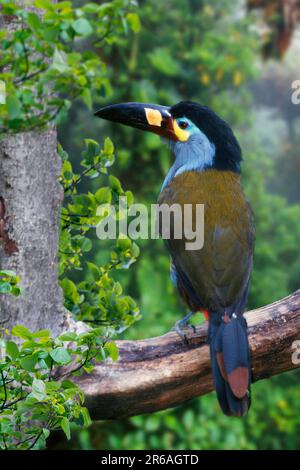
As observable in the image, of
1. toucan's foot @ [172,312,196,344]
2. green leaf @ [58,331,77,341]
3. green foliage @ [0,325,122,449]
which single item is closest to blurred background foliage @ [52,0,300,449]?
toucan's foot @ [172,312,196,344]

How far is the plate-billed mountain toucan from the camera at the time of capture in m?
2.05

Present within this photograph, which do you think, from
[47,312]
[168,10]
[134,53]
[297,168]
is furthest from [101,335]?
[297,168]

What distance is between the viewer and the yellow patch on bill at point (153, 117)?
2.54 meters

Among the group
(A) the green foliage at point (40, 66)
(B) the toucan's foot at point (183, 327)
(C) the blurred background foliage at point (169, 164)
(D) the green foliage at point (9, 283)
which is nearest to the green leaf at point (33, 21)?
(A) the green foliage at point (40, 66)

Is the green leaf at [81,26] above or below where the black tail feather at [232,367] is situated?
above

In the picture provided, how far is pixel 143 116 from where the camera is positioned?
2506 millimetres

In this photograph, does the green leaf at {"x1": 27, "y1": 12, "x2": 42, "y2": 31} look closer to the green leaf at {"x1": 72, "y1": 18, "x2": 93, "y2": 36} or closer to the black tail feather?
the green leaf at {"x1": 72, "y1": 18, "x2": 93, "y2": 36}

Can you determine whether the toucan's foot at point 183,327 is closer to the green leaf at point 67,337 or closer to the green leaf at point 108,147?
the green leaf at point 108,147

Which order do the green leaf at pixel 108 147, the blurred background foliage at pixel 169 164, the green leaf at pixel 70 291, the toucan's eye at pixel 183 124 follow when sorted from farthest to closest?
the blurred background foliage at pixel 169 164 < the toucan's eye at pixel 183 124 < the green leaf at pixel 70 291 < the green leaf at pixel 108 147

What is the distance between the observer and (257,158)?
4426 millimetres

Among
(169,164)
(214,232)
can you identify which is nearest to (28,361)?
(214,232)

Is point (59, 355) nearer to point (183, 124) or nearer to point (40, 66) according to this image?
point (40, 66)
